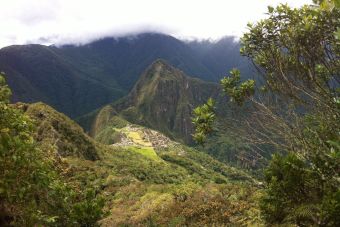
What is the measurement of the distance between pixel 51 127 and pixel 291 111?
71.0 metres

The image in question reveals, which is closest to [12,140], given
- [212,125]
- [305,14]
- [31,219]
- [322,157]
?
[31,219]

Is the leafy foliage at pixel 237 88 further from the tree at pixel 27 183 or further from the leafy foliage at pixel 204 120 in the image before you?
the tree at pixel 27 183

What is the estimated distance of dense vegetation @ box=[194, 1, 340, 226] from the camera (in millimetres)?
9516

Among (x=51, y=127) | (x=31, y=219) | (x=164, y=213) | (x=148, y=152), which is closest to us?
(x=31, y=219)

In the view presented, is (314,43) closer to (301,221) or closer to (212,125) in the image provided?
(212,125)

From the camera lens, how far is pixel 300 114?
1243 centimetres

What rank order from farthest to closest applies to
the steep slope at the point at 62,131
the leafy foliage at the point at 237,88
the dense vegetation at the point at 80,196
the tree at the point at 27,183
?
the steep slope at the point at 62,131 → the leafy foliage at the point at 237,88 → the dense vegetation at the point at 80,196 → the tree at the point at 27,183

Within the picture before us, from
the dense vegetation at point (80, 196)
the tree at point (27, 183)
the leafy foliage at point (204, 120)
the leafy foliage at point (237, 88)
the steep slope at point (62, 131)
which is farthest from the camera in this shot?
the steep slope at point (62, 131)

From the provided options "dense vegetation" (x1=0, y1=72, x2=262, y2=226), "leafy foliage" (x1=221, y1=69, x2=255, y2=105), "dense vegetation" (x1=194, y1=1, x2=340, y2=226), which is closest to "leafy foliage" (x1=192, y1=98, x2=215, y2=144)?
"dense vegetation" (x1=194, y1=1, x2=340, y2=226)

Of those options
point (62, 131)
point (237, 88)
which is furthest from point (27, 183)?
point (62, 131)

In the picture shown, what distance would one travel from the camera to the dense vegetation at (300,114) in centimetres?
952

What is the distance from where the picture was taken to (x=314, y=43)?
1017 cm

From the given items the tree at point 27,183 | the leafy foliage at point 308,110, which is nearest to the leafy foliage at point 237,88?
the leafy foliage at point 308,110

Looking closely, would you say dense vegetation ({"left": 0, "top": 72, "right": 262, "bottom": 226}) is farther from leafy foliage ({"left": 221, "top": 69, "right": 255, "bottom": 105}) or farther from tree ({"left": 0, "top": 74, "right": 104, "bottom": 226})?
leafy foliage ({"left": 221, "top": 69, "right": 255, "bottom": 105})
